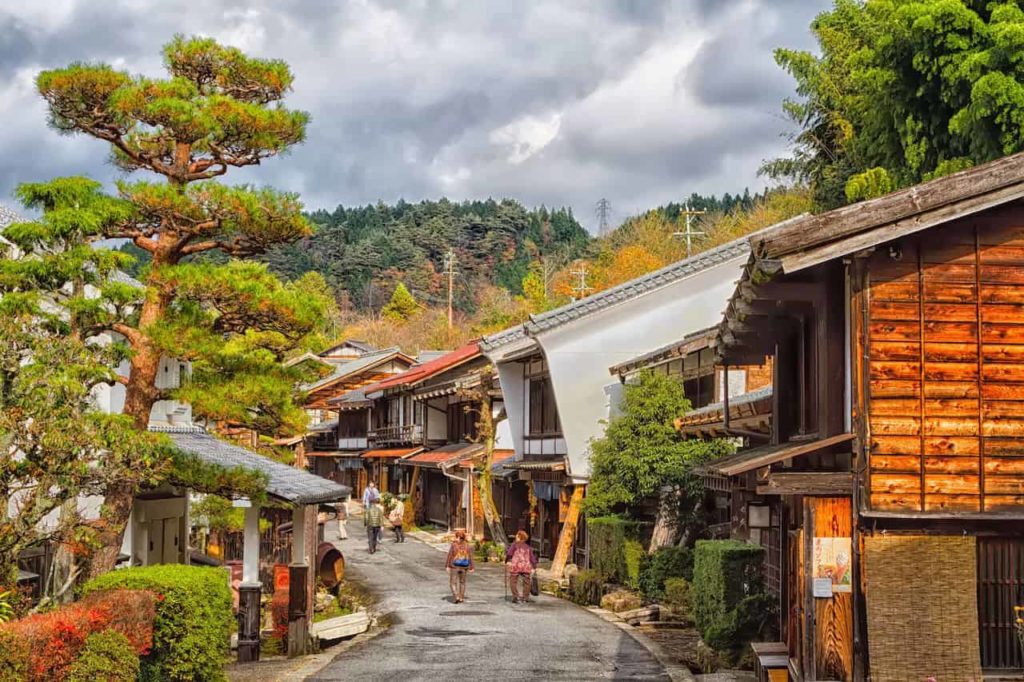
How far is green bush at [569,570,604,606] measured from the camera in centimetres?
2386

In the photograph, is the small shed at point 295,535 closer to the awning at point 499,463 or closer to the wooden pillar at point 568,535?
the wooden pillar at point 568,535

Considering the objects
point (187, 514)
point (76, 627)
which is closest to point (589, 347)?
point (187, 514)

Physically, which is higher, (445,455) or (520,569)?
(445,455)

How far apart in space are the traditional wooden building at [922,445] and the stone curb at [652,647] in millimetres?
4229

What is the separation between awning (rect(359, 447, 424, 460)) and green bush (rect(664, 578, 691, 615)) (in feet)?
83.7

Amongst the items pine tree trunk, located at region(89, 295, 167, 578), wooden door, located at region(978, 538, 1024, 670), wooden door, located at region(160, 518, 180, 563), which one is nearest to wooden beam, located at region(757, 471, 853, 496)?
wooden door, located at region(978, 538, 1024, 670)

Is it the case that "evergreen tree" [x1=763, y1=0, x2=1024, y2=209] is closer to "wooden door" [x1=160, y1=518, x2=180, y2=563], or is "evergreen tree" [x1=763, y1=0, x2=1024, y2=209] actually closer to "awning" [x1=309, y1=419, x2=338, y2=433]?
"wooden door" [x1=160, y1=518, x2=180, y2=563]

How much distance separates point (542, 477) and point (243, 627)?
15749 millimetres

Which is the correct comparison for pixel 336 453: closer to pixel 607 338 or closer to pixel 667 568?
pixel 607 338

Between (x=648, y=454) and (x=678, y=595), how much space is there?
4.15 m

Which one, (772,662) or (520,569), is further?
(520,569)

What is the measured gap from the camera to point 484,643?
17.8m

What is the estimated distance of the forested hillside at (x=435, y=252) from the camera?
108 m

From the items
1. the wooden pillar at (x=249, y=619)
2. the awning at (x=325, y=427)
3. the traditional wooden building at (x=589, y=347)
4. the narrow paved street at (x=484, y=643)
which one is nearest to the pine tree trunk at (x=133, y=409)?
the wooden pillar at (x=249, y=619)
